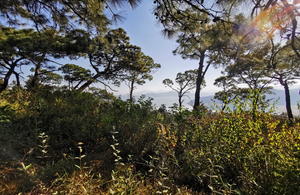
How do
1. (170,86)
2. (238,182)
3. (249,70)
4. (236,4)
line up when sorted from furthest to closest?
1. (170,86)
2. (249,70)
3. (236,4)
4. (238,182)

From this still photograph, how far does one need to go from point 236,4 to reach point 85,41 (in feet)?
17.7

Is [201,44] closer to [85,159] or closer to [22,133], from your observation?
[85,159]

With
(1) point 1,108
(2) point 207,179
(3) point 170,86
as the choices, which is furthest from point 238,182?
(3) point 170,86

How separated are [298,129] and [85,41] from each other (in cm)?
688

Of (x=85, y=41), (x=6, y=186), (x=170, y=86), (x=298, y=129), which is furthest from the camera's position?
(x=170, y=86)

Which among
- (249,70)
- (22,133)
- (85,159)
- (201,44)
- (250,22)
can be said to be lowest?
(85,159)

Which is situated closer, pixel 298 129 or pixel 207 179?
pixel 207 179

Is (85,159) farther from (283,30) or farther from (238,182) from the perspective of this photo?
(283,30)

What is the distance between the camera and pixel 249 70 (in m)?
12.8

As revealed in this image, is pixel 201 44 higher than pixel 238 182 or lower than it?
higher

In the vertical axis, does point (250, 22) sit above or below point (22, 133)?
above

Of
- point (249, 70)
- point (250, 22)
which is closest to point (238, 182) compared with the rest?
point (250, 22)

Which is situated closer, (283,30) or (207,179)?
(207,179)

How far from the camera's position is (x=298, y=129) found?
2.09 meters
